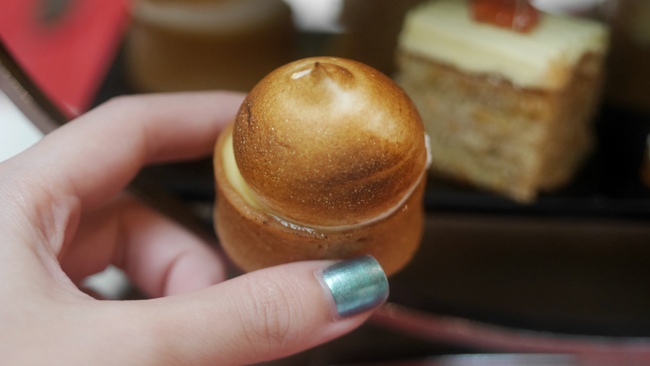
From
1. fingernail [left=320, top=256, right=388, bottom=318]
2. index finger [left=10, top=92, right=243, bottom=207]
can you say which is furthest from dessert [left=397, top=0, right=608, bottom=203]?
fingernail [left=320, top=256, right=388, bottom=318]

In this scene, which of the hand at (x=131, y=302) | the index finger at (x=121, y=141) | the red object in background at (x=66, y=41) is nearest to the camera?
the hand at (x=131, y=302)

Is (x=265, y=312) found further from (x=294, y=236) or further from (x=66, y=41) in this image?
(x=66, y=41)

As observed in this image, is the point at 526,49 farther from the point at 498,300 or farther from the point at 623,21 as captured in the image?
the point at 498,300

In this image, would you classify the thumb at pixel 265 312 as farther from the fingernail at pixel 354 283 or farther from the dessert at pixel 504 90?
the dessert at pixel 504 90

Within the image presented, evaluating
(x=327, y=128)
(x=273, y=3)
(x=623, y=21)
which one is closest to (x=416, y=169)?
(x=327, y=128)

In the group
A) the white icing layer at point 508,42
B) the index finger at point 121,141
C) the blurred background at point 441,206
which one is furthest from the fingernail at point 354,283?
the white icing layer at point 508,42

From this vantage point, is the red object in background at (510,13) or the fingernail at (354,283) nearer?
the fingernail at (354,283)

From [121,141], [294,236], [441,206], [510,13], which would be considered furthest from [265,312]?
[510,13]
